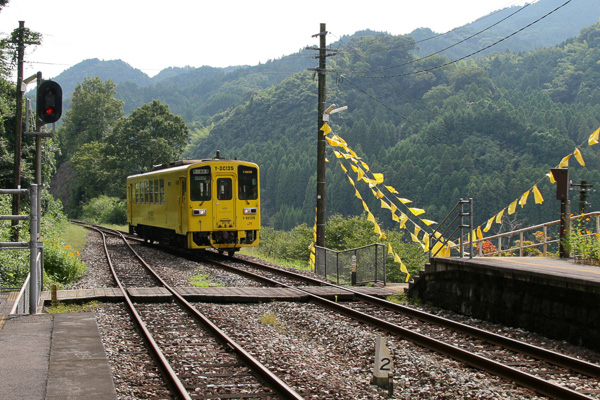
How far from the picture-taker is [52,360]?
238 inches

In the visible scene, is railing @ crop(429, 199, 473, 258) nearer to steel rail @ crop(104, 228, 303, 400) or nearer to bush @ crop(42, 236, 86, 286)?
steel rail @ crop(104, 228, 303, 400)

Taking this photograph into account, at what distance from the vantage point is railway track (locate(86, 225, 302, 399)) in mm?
6055

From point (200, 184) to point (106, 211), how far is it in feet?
134

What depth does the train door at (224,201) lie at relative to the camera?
19.1 meters

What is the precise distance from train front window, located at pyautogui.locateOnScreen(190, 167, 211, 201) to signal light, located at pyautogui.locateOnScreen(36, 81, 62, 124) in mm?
7875

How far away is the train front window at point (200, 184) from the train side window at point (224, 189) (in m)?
0.35

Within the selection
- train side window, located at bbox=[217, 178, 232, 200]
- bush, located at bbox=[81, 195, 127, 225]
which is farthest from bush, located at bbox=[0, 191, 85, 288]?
bush, located at bbox=[81, 195, 127, 225]

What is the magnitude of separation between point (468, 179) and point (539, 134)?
17883mm

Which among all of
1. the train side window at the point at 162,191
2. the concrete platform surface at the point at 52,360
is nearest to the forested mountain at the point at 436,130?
the train side window at the point at 162,191

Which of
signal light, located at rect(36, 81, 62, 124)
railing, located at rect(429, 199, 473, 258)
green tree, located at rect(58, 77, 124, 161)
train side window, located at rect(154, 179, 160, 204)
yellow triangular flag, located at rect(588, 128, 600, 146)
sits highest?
green tree, located at rect(58, 77, 124, 161)

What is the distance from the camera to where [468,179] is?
105375mm

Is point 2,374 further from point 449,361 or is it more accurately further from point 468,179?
point 468,179

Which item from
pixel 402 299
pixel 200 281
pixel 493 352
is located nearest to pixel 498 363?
pixel 493 352

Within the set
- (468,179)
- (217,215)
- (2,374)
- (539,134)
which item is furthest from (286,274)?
(539,134)
